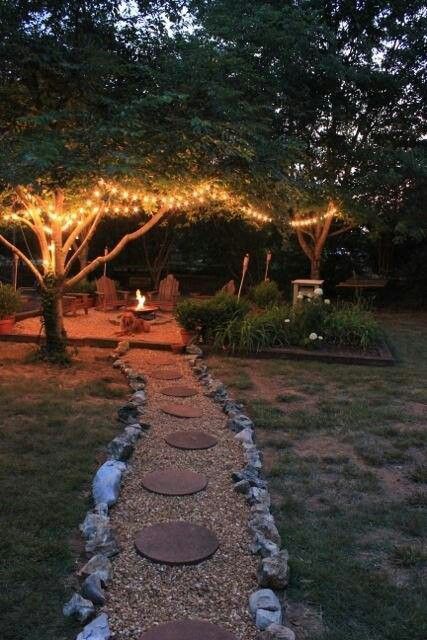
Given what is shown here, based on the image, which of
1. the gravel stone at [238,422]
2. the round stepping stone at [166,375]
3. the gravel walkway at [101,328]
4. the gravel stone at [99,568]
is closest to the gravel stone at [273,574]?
the gravel stone at [99,568]

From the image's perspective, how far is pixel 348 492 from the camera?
3611 mm

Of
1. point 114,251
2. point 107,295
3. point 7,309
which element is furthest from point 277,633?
point 107,295

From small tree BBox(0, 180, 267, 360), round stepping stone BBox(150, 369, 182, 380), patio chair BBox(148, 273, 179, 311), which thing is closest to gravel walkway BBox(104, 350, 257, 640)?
round stepping stone BBox(150, 369, 182, 380)

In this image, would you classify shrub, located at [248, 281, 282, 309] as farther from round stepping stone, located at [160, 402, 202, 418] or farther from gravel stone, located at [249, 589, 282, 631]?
gravel stone, located at [249, 589, 282, 631]

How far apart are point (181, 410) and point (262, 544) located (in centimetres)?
265

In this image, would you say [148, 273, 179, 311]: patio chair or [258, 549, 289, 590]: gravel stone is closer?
[258, 549, 289, 590]: gravel stone

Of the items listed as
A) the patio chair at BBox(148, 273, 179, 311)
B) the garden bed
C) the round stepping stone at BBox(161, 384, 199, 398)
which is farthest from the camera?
the patio chair at BBox(148, 273, 179, 311)

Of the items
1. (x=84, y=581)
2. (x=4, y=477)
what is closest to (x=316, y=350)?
(x=4, y=477)

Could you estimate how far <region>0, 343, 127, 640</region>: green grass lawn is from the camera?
7.61ft

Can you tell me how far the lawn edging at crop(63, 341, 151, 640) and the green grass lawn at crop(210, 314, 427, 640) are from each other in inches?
32.9

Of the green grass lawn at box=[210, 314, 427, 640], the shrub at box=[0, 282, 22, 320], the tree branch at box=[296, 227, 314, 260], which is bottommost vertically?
the green grass lawn at box=[210, 314, 427, 640]

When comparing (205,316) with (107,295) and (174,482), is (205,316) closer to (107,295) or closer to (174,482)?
(107,295)

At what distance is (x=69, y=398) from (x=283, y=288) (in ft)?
47.0

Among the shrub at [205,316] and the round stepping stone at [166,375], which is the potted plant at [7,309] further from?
the round stepping stone at [166,375]
